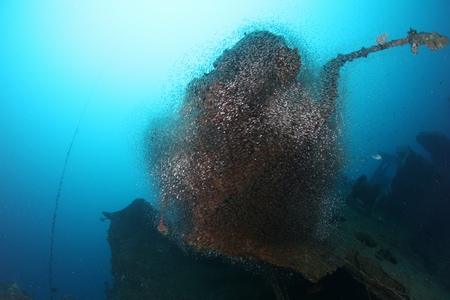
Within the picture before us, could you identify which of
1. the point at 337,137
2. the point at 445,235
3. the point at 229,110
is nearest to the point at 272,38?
the point at 229,110

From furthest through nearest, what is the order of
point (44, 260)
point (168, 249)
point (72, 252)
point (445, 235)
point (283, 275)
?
point (72, 252)
point (44, 260)
point (445, 235)
point (168, 249)
point (283, 275)

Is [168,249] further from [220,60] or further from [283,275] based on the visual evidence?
[220,60]

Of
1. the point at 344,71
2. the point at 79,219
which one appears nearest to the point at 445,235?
the point at 344,71

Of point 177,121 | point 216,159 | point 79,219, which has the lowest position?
point 79,219

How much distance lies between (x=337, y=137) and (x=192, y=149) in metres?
3.74

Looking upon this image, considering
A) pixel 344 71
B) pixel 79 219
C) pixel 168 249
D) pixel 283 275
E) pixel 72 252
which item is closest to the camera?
pixel 283 275

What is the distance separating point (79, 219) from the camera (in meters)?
70.3

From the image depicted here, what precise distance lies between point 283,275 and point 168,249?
5.11m

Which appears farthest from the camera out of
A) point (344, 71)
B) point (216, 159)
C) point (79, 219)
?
point (79, 219)

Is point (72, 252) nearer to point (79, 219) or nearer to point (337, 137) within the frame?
point (79, 219)

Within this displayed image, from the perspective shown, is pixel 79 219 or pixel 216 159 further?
pixel 79 219

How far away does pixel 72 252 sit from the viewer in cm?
4722

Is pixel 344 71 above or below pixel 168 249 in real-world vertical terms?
above

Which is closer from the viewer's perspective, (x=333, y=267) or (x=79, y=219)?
(x=333, y=267)
